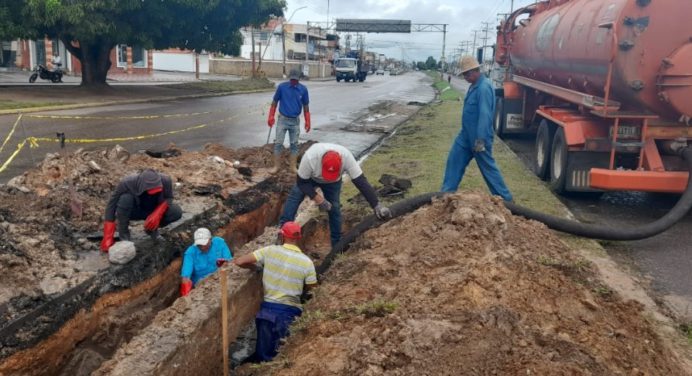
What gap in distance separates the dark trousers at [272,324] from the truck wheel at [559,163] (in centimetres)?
529

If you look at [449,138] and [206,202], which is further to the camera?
[449,138]

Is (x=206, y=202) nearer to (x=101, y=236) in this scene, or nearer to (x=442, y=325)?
(x=101, y=236)

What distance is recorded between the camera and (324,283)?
17.6ft

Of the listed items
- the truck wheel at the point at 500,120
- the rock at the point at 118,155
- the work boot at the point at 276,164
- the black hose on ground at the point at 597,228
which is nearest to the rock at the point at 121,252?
the rock at the point at 118,155

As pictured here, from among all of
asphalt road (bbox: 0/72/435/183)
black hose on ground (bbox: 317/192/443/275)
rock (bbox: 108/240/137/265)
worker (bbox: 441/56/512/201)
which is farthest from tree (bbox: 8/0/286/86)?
black hose on ground (bbox: 317/192/443/275)

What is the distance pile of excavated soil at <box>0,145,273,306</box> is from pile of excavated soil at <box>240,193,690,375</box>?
6.45 ft

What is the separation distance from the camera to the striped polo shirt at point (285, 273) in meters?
4.98

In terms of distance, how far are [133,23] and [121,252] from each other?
20.1 m

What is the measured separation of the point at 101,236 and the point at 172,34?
2116 centimetres

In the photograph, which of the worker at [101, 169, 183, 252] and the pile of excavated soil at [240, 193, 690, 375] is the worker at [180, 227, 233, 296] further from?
the pile of excavated soil at [240, 193, 690, 375]

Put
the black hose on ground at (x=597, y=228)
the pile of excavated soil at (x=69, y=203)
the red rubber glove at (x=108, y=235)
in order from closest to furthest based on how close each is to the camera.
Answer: the pile of excavated soil at (x=69, y=203) < the red rubber glove at (x=108, y=235) < the black hose on ground at (x=597, y=228)

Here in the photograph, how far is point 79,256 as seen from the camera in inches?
228

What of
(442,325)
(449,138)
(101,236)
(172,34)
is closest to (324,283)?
(442,325)

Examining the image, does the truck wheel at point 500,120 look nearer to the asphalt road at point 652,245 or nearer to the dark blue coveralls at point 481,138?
the asphalt road at point 652,245
